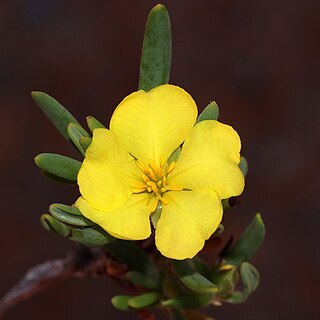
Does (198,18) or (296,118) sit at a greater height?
(198,18)

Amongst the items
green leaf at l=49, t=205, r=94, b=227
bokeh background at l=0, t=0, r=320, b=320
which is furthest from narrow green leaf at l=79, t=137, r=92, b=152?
bokeh background at l=0, t=0, r=320, b=320

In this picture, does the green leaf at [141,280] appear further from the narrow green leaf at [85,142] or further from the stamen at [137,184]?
the narrow green leaf at [85,142]

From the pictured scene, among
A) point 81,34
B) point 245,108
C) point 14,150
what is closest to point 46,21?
point 81,34

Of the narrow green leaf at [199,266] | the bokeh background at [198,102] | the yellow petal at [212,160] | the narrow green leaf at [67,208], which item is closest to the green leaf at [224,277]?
the narrow green leaf at [199,266]

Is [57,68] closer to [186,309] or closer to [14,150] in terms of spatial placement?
[14,150]

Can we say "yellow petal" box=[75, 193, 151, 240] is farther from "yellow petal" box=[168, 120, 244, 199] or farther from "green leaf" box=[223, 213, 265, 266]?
"green leaf" box=[223, 213, 265, 266]
